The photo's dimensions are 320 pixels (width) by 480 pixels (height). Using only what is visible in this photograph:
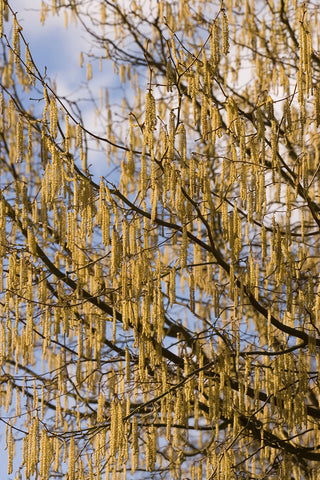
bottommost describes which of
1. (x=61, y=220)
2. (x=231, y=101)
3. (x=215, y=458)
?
(x=215, y=458)

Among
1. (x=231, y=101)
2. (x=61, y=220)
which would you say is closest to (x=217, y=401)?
(x=61, y=220)

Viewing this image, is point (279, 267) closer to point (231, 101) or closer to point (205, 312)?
point (231, 101)

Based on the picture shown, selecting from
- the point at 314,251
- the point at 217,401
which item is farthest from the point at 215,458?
the point at 314,251

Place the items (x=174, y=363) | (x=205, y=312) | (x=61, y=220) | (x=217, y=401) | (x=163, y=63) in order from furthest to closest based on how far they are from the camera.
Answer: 1. (x=163, y=63)
2. (x=205, y=312)
3. (x=174, y=363)
4. (x=61, y=220)
5. (x=217, y=401)

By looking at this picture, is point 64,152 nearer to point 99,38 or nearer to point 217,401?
point 217,401

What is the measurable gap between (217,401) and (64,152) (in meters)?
1.60

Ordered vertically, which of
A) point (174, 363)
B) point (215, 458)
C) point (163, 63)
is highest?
point (163, 63)

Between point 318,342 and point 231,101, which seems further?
point 318,342

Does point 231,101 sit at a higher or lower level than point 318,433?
higher

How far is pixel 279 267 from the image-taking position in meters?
3.82

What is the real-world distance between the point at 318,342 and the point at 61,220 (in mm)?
1716

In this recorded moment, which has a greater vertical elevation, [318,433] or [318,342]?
[318,342]

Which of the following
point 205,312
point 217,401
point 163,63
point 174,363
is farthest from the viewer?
point 163,63

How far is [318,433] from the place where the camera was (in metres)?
4.33
